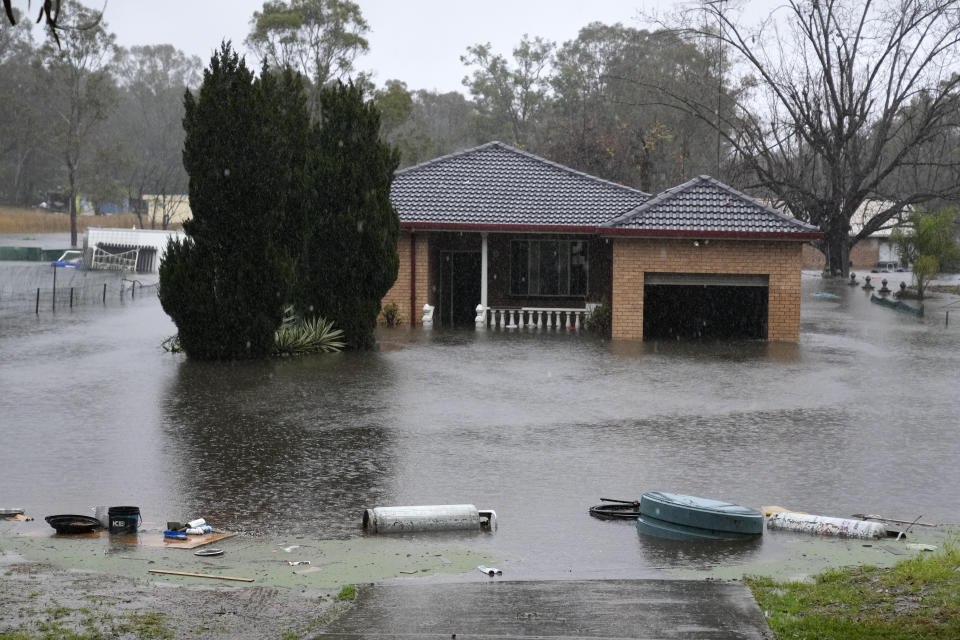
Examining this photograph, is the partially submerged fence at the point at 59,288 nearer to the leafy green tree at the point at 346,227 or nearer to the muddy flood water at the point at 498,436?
the muddy flood water at the point at 498,436

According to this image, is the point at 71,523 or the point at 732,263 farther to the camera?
the point at 732,263

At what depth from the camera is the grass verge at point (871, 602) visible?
638 cm

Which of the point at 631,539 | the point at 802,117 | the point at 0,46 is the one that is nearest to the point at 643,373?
the point at 631,539

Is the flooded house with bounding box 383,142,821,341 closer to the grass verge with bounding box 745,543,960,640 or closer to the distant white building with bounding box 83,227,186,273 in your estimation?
the grass verge with bounding box 745,543,960,640

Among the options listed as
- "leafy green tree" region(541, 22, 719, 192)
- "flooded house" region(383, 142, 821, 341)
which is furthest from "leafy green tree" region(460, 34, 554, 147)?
"flooded house" region(383, 142, 821, 341)

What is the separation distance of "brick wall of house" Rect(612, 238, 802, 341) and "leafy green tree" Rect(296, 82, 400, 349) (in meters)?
5.75

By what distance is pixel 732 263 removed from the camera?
25656 mm

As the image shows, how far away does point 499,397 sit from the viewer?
1714cm

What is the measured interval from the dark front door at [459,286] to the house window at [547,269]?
1082 millimetres

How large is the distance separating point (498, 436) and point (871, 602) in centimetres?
734

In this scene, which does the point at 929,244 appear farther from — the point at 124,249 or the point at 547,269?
the point at 124,249

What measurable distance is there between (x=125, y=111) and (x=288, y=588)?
4193 inches

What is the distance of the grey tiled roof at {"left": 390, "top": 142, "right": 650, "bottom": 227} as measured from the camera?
28266 mm

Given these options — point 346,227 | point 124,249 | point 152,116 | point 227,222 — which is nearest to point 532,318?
point 346,227
